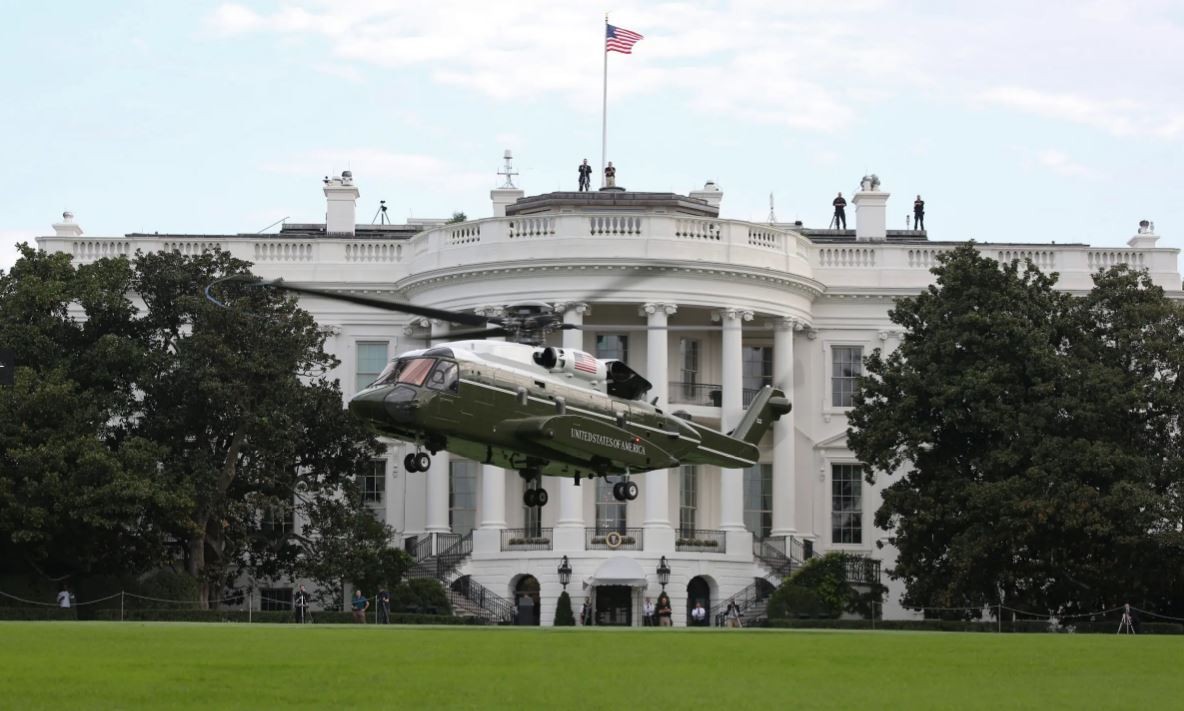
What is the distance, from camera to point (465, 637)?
3425cm

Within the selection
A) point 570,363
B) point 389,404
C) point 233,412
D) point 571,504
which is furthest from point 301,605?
point 389,404

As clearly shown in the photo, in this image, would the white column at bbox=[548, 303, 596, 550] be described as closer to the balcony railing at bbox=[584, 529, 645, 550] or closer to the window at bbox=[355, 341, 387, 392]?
the balcony railing at bbox=[584, 529, 645, 550]

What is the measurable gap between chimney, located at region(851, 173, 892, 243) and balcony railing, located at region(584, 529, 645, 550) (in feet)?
54.4

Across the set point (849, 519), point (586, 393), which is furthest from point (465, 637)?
point (849, 519)

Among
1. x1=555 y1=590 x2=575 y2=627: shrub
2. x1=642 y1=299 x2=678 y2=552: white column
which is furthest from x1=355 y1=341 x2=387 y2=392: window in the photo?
x1=555 y1=590 x2=575 y2=627: shrub

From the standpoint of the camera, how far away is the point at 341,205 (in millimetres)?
78812

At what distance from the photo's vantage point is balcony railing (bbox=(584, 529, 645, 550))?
6644 centimetres

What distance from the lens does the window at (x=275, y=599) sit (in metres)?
68.9

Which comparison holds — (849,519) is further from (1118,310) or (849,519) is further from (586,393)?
(586,393)

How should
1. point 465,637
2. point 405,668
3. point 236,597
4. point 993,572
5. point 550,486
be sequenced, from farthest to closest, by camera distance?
point 550,486
point 236,597
point 993,572
point 465,637
point 405,668

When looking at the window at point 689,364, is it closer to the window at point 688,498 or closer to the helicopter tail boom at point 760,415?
the window at point 688,498

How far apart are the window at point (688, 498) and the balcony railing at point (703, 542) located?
197 cm

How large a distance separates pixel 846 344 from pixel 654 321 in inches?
340

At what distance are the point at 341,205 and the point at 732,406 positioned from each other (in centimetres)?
1871
